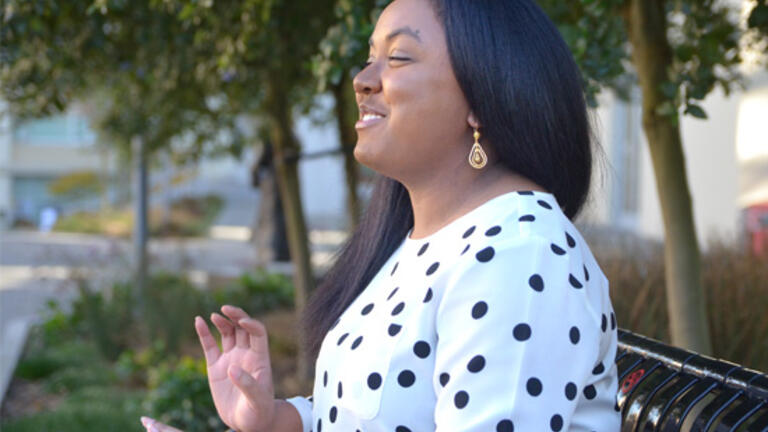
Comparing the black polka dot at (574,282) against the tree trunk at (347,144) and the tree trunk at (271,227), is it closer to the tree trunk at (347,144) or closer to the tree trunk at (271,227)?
the tree trunk at (347,144)

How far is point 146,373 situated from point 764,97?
5869mm

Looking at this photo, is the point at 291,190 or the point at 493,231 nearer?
the point at 493,231

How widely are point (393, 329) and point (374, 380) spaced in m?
0.10

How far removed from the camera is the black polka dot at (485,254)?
4.60ft

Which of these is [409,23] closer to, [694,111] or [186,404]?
[694,111]

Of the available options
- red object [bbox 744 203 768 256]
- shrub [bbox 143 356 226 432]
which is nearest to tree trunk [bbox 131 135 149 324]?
shrub [bbox 143 356 226 432]

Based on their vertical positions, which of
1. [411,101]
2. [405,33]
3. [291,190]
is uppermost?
[405,33]

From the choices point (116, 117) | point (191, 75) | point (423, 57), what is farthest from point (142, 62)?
point (423, 57)

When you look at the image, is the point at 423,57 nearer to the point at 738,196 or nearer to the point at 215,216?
the point at 738,196

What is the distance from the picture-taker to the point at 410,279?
1606 mm

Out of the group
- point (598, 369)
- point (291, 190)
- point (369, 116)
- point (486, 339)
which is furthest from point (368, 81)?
point (291, 190)

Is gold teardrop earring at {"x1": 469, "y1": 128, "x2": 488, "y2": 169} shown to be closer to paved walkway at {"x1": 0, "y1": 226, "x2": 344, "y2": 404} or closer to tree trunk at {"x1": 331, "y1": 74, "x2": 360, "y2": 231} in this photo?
paved walkway at {"x1": 0, "y1": 226, "x2": 344, "y2": 404}

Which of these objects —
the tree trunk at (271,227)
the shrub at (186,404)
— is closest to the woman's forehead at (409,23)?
the shrub at (186,404)

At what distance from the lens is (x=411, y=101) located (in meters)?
1.60
